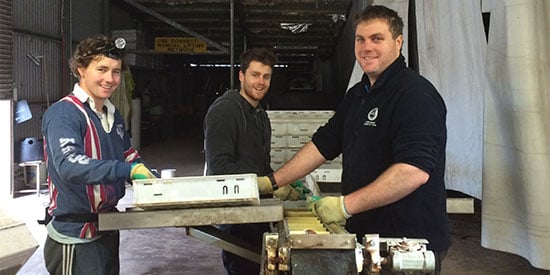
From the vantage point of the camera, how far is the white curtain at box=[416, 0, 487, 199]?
3.67m

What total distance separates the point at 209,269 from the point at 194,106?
42.2ft

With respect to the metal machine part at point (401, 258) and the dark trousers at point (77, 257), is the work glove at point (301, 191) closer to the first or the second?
the dark trousers at point (77, 257)

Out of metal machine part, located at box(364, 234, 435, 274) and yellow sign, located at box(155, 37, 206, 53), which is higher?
yellow sign, located at box(155, 37, 206, 53)

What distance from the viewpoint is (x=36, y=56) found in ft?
23.3

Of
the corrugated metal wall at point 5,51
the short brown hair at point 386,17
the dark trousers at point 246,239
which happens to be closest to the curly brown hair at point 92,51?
the short brown hair at point 386,17

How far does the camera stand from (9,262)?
152 centimetres

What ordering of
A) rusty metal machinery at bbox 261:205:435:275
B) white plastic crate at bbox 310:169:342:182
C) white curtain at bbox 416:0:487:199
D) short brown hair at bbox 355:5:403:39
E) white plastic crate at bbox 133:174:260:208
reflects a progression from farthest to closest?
white plastic crate at bbox 310:169:342:182
white curtain at bbox 416:0:487:199
short brown hair at bbox 355:5:403:39
white plastic crate at bbox 133:174:260:208
rusty metal machinery at bbox 261:205:435:275

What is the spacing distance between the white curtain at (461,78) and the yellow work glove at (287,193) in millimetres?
1728

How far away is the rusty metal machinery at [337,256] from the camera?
133cm

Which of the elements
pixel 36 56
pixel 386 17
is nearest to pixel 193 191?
A: pixel 386 17

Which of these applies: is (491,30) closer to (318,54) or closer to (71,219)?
(71,219)

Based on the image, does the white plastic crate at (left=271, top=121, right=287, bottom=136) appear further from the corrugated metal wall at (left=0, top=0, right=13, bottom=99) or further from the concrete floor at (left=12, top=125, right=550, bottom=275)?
the corrugated metal wall at (left=0, top=0, right=13, bottom=99)

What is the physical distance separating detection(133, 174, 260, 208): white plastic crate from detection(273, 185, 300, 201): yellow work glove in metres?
0.87

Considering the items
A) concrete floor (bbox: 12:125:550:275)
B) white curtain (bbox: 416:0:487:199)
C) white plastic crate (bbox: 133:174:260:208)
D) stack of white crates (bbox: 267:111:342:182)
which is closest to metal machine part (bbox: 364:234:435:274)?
white plastic crate (bbox: 133:174:260:208)
